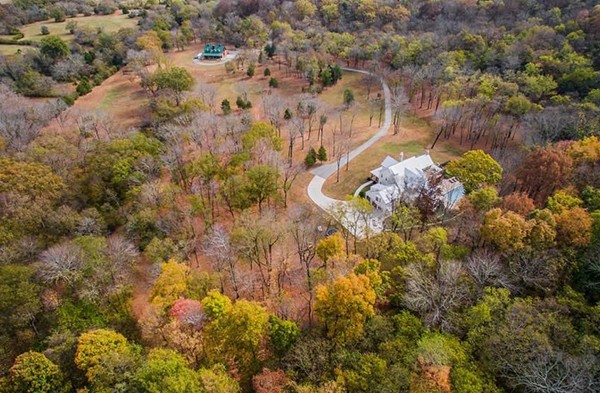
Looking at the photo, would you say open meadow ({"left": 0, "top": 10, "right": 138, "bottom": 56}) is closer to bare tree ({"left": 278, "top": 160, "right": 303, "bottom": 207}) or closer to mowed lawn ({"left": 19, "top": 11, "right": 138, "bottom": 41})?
mowed lawn ({"left": 19, "top": 11, "right": 138, "bottom": 41})

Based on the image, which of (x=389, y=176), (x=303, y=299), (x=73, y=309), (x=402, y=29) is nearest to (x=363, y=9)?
(x=402, y=29)

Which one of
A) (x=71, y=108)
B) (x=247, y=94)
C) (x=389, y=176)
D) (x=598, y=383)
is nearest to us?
(x=598, y=383)

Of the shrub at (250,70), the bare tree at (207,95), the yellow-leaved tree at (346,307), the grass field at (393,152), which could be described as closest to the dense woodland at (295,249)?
the yellow-leaved tree at (346,307)

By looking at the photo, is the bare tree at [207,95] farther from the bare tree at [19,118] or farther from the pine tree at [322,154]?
the bare tree at [19,118]

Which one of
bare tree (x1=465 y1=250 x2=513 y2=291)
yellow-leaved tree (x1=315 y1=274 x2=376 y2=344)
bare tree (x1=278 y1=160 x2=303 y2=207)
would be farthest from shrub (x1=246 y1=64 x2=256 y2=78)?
bare tree (x1=465 y1=250 x2=513 y2=291)

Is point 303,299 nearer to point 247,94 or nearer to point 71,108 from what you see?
point 247,94

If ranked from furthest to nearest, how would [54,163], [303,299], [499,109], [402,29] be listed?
1. [402,29]
2. [499,109]
3. [54,163]
4. [303,299]
